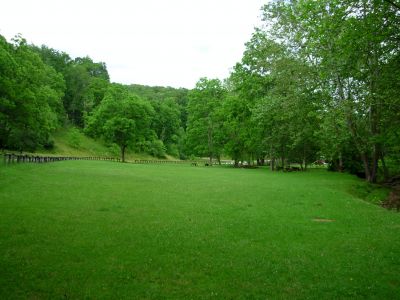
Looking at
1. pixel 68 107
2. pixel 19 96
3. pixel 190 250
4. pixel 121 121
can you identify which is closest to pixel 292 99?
pixel 190 250

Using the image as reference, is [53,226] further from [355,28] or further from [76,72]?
[76,72]

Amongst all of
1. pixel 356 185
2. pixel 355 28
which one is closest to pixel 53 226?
pixel 355 28

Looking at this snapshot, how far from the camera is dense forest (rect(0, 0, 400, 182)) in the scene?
16.7m

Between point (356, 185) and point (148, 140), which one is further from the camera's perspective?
point (148, 140)

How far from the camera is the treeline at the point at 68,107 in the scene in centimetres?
3800

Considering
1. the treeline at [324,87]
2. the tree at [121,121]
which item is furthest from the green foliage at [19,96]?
the treeline at [324,87]

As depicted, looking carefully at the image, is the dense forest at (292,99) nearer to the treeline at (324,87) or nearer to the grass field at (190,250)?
the treeline at (324,87)

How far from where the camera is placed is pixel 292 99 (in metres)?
33.6

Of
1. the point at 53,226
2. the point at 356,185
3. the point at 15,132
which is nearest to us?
the point at 53,226

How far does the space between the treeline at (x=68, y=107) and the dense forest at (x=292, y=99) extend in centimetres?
23

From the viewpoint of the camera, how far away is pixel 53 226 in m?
10.8

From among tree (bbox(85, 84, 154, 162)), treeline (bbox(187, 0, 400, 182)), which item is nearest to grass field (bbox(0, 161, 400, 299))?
treeline (bbox(187, 0, 400, 182))

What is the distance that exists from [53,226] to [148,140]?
6641cm

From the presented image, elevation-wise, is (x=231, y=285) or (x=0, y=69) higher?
(x=0, y=69)
